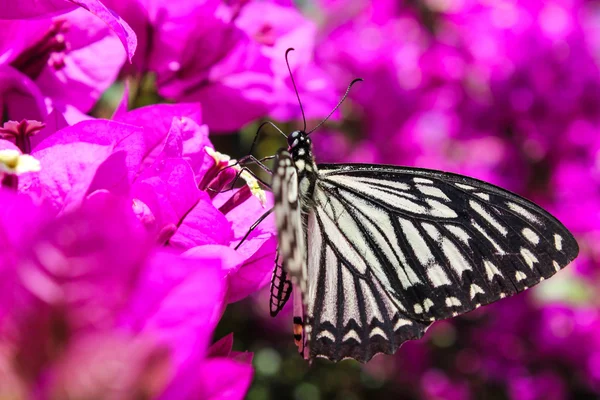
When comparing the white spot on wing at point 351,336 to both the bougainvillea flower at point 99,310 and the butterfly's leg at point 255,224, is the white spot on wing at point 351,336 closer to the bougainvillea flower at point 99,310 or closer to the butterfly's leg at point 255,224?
the butterfly's leg at point 255,224

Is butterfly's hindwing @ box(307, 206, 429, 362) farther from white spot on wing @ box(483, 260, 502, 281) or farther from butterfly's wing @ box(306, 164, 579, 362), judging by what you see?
white spot on wing @ box(483, 260, 502, 281)

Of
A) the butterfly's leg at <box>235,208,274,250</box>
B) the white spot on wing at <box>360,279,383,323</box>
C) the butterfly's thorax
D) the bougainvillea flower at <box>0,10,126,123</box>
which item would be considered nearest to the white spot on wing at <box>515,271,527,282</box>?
the white spot on wing at <box>360,279,383,323</box>

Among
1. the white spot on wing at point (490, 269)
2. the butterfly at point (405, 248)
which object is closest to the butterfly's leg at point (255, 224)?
the butterfly at point (405, 248)

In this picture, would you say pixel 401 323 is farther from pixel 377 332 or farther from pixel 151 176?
pixel 151 176

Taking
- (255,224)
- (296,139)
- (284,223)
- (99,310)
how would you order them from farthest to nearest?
(296,139)
(255,224)
(284,223)
(99,310)

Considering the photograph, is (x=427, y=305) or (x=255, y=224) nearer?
(x=255, y=224)

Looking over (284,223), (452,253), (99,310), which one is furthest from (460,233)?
(99,310)
